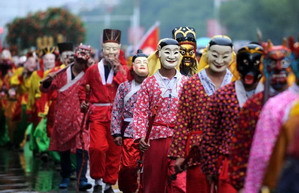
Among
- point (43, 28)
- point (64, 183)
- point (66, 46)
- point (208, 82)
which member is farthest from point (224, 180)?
point (43, 28)

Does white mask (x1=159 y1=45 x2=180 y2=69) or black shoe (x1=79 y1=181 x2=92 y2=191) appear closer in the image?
white mask (x1=159 y1=45 x2=180 y2=69)

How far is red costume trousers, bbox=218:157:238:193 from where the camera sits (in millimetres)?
9211

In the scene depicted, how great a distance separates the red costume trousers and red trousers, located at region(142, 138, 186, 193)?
205cm

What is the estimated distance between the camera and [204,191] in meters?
10.0

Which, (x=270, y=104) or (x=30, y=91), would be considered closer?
(x=270, y=104)

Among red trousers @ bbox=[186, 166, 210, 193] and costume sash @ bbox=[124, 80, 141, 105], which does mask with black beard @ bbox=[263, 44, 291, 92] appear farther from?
costume sash @ bbox=[124, 80, 141, 105]

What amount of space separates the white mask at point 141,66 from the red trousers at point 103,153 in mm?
1442

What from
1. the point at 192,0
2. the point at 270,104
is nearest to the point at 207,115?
the point at 270,104

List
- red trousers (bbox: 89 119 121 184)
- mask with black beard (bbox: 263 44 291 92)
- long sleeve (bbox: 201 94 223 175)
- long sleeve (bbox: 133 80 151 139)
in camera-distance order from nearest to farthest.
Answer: mask with black beard (bbox: 263 44 291 92), long sleeve (bbox: 201 94 223 175), long sleeve (bbox: 133 80 151 139), red trousers (bbox: 89 119 121 184)

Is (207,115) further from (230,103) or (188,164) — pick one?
(188,164)

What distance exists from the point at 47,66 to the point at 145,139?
8.49 m

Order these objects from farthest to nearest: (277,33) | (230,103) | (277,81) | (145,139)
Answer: (277,33)
(145,139)
(230,103)
(277,81)

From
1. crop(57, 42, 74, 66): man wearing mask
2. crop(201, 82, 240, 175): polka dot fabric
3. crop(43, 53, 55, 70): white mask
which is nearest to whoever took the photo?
crop(201, 82, 240, 175): polka dot fabric

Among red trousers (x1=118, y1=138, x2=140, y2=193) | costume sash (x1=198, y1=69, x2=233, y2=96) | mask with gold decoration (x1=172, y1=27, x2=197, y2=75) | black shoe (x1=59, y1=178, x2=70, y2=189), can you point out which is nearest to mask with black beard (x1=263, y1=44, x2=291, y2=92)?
costume sash (x1=198, y1=69, x2=233, y2=96)
